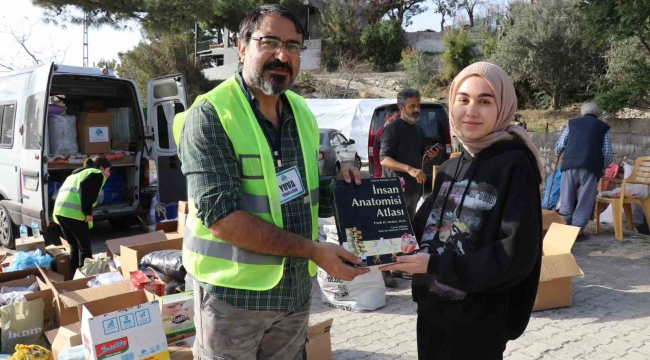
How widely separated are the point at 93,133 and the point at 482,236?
23.6 feet

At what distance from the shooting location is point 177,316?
3.42 meters

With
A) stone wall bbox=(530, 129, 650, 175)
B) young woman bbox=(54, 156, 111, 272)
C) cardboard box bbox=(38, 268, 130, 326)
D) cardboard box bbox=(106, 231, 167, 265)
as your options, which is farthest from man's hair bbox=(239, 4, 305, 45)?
stone wall bbox=(530, 129, 650, 175)

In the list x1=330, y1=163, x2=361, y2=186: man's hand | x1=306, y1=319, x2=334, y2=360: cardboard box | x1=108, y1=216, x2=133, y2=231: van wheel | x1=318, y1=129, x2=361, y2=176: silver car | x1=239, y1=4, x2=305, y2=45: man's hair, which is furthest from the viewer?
x1=318, y1=129, x2=361, y2=176: silver car

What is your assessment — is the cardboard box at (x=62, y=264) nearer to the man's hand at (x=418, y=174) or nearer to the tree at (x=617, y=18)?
the man's hand at (x=418, y=174)

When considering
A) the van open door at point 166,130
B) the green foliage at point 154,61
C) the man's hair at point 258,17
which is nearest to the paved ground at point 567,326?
the man's hair at point 258,17

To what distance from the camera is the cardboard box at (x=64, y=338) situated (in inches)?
126

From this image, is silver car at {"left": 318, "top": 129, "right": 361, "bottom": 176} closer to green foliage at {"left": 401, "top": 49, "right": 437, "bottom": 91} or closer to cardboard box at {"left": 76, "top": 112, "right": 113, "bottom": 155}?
cardboard box at {"left": 76, "top": 112, "right": 113, "bottom": 155}

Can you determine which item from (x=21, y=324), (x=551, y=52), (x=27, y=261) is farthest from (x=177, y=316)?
(x=551, y=52)

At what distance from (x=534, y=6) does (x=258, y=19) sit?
2059cm

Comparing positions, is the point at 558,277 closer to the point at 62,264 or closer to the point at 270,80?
the point at 270,80

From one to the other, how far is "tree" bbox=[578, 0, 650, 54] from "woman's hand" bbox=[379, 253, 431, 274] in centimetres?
637

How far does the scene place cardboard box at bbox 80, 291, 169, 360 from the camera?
2.74 m

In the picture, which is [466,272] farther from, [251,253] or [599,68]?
[599,68]

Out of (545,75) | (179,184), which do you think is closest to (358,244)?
(179,184)
